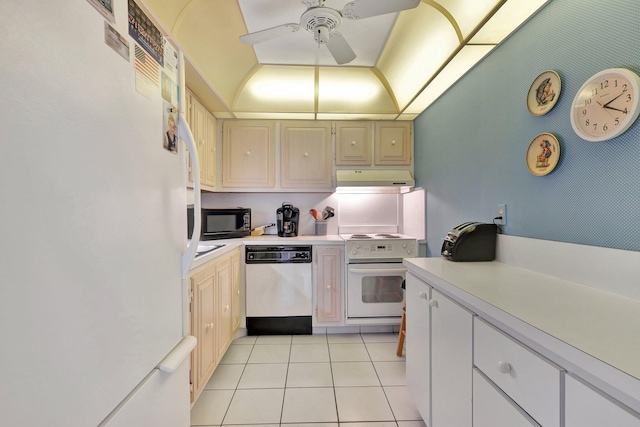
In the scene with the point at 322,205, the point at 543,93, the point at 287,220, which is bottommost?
the point at 287,220

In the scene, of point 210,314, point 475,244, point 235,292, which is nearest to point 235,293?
point 235,292

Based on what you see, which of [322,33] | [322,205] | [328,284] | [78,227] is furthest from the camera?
[322,205]

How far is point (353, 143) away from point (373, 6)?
4.79ft

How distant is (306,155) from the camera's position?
2773mm

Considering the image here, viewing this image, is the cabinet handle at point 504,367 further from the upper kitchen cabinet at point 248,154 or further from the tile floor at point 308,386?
the upper kitchen cabinet at point 248,154

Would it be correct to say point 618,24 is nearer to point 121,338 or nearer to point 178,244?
point 178,244

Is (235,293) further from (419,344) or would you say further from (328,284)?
(419,344)

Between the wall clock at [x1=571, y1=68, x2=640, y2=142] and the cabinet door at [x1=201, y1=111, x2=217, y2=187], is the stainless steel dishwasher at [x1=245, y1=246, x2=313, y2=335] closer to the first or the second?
the cabinet door at [x1=201, y1=111, x2=217, y2=187]

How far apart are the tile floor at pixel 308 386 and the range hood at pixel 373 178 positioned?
1543 mm

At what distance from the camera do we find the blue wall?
933mm

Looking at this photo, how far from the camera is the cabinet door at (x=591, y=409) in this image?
483 millimetres

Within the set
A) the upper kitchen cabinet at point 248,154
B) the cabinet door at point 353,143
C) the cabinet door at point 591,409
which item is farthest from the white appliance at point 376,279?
the cabinet door at point 591,409

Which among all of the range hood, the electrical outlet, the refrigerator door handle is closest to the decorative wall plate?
the electrical outlet

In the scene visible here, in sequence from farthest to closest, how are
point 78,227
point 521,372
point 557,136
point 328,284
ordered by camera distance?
point 328,284
point 557,136
point 521,372
point 78,227
